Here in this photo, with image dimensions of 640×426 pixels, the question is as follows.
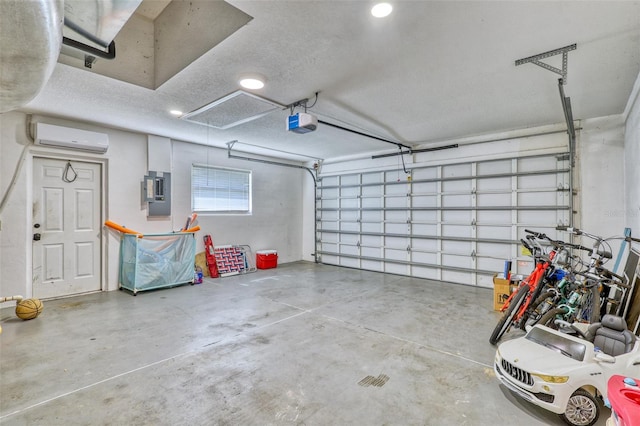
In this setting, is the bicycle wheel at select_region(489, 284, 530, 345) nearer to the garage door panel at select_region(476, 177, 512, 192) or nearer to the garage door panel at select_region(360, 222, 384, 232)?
the garage door panel at select_region(476, 177, 512, 192)

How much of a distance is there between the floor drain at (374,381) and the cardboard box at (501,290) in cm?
242

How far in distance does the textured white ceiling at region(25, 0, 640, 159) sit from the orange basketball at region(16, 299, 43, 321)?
2.49 meters

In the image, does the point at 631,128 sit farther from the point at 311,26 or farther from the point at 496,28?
the point at 311,26

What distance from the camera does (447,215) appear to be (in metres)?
5.68

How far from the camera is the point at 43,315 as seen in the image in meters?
3.74

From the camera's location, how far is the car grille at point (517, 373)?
6.12 feet

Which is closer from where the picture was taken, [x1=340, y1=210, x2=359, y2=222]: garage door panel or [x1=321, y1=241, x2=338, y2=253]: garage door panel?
[x1=340, y1=210, x2=359, y2=222]: garage door panel

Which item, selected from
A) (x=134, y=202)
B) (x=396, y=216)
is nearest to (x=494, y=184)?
(x=396, y=216)

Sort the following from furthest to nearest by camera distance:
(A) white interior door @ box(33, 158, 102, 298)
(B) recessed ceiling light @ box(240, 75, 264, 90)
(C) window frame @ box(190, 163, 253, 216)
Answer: (C) window frame @ box(190, 163, 253, 216), (A) white interior door @ box(33, 158, 102, 298), (B) recessed ceiling light @ box(240, 75, 264, 90)

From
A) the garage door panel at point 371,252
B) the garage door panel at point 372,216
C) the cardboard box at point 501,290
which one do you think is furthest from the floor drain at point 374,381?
the garage door panel at point 372,216

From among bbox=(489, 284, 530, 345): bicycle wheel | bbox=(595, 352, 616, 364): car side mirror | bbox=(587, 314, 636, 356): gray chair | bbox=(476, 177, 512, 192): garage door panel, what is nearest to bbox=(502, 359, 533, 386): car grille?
bbox=(595, 352, 616, 364): car side mirror

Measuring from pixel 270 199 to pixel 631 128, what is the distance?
633 centimetres

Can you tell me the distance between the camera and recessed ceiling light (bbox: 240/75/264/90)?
117 inches

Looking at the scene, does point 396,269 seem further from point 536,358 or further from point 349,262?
point 536,358
